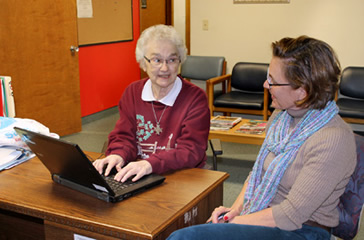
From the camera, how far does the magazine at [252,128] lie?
3697 mm

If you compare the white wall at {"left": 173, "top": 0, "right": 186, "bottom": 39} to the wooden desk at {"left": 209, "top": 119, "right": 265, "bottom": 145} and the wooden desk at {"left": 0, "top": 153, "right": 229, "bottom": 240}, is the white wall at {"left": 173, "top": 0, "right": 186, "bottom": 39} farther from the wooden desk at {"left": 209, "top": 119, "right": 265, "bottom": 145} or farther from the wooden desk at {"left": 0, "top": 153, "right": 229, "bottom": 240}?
the wooden desk at {"left": 0, "top": 153, "right": 229, "bottom": 240}

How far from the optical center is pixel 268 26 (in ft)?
17.1

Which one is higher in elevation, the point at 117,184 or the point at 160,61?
the point at 160,61

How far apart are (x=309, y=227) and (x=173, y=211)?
45 cm

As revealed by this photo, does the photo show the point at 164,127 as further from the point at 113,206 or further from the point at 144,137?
the point at 113,206

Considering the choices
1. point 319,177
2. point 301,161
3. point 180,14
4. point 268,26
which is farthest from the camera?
point 180,14

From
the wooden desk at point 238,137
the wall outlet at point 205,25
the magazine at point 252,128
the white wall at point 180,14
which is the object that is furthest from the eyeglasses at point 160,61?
the white wall at point 180,14

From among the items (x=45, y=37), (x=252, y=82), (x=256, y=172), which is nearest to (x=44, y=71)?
(x=45, y=37)

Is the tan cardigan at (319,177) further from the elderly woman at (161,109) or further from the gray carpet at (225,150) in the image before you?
the gray carpet at (225,150)

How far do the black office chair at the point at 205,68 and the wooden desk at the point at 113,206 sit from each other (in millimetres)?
3648

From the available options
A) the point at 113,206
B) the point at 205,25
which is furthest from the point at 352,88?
the point at 113,206

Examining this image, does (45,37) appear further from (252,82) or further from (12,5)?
(252,82)

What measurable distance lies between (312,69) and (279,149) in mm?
298

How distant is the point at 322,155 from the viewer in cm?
130
